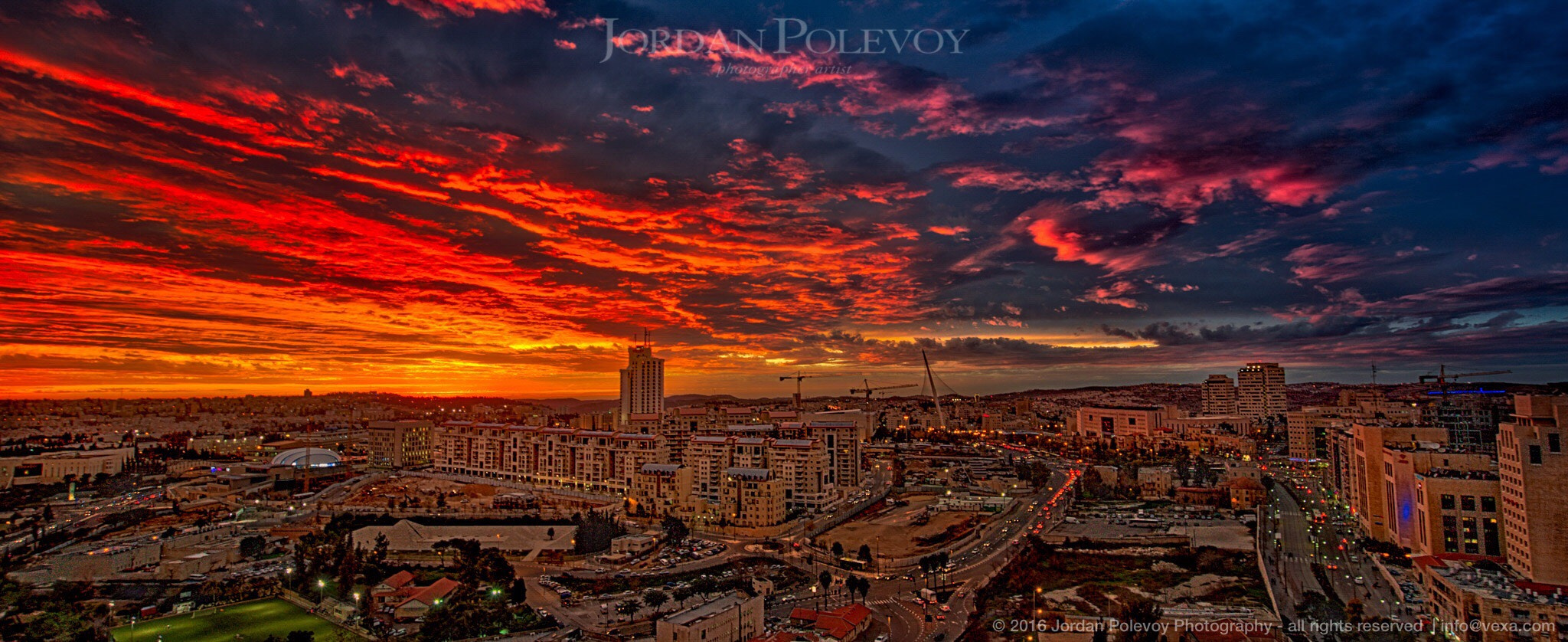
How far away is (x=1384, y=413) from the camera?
46.4 metres

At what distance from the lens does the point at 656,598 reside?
1917cm

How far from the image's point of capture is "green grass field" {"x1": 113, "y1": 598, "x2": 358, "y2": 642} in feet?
58.6

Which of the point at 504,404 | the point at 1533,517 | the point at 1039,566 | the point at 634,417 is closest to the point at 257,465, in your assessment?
the point at 634,417

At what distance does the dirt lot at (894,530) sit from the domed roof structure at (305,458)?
98.0 feet

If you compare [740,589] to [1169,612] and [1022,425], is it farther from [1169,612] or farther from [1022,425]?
[1022,425]

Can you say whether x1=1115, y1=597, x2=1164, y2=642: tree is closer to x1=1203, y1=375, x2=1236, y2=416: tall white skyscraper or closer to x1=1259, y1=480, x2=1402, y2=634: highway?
x1=1259, y1=480, x2=1402, y2=634: highway

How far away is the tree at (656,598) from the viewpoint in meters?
19.1

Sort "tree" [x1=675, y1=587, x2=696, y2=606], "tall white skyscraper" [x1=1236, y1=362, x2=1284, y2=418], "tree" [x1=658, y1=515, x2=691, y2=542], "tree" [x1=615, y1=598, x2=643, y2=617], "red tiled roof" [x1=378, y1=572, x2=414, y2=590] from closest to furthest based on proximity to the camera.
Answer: "tree" [x1=615, y1=598, x2=643, y2=617] < "tree" [x1=675, y1=587, x2=696, y2=606] < "red tiled roof" [x1=378, y1=572, x2=414, y2=590] < "tree" [x1=658, y1=515, x2=691, y2=542] < "tall white skyscraper" [x1=1236, y1=362, x2=1284, y2=418]

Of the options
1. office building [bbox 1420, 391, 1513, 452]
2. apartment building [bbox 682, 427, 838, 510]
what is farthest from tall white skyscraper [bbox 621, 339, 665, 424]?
office building [bbox 1420, 391, 1513, 452]

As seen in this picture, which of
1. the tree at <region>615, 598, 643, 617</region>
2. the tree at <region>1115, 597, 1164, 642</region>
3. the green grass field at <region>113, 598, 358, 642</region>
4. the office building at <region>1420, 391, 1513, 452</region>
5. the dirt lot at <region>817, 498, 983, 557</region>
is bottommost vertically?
the green grass field at <region>113, 598, 358, 642</region>

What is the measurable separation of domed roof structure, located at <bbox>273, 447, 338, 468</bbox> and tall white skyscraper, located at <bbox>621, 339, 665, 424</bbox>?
1869cm

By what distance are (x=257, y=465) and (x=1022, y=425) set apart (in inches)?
2203

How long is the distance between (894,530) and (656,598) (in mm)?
11415

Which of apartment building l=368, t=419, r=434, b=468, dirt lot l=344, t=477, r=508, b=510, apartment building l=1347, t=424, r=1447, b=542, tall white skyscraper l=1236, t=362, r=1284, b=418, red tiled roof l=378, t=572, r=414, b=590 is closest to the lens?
red tiled roof l=378, t=572, r=414, b=590
